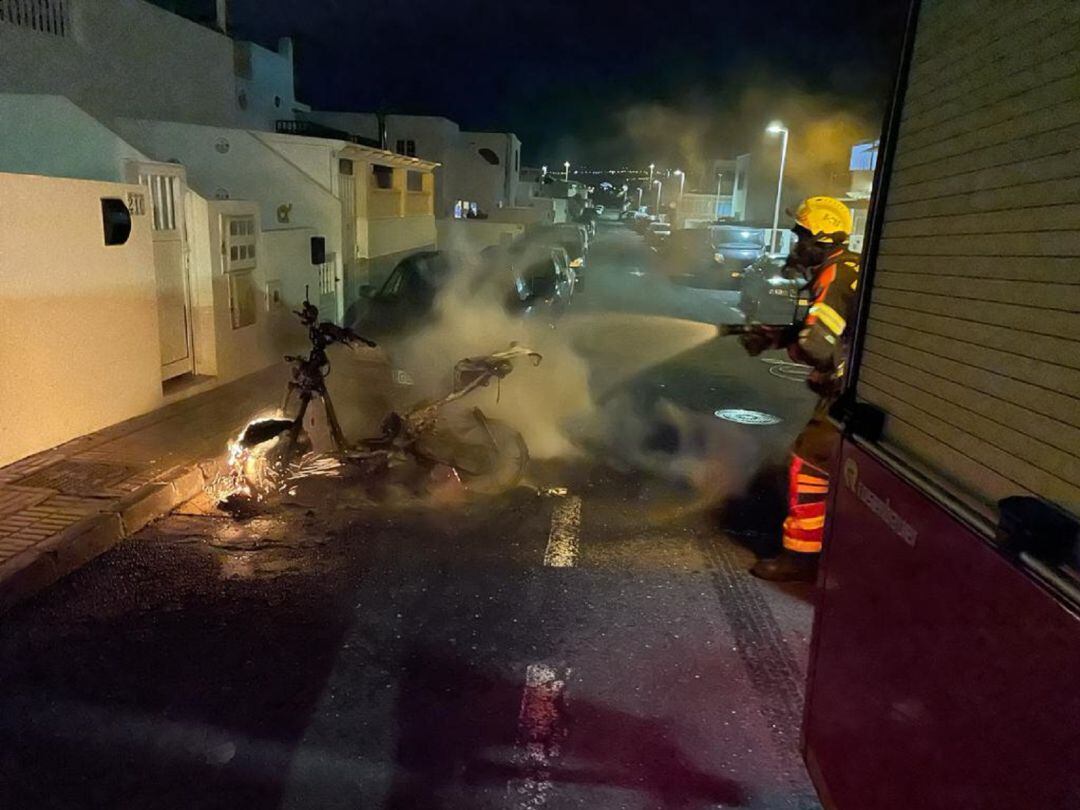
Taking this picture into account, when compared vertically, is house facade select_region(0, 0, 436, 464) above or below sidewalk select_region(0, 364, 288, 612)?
above

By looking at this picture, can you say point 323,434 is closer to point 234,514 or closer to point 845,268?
point 234,514

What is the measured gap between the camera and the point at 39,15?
48.6 ft

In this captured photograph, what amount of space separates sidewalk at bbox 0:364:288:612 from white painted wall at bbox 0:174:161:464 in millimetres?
294

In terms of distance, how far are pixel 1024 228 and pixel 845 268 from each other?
2917mm

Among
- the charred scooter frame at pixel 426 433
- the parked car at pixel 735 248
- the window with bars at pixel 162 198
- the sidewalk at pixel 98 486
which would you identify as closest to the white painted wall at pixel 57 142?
the window with bars at pixel 162 198

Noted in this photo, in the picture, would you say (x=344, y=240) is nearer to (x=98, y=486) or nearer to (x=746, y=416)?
(x=746, y=416)

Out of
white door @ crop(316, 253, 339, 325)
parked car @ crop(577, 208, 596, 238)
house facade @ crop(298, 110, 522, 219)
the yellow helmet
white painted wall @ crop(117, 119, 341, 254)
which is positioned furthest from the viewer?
parked car @ crop(577, 208, 596, 238)

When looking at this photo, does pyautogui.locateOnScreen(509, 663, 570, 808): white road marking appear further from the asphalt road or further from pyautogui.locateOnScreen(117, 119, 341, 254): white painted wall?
pyautogui.locateOnScreen(117, 119, 341, 254): white painted wall

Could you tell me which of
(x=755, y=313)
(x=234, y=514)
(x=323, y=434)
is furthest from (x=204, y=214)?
(x=755, y=313)

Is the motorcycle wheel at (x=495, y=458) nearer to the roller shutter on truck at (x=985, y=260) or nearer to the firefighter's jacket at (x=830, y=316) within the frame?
the firefighter's jacket at (x=830, y=316)

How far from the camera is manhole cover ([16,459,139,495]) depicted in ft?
19.1

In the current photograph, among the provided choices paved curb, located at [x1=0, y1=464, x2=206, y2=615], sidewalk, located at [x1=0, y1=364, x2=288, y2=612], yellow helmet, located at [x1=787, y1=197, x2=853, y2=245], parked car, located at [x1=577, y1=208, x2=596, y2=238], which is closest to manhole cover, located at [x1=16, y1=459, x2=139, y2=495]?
sidewalk, located at [x1=0, y1=364, x2=288, y2=612]

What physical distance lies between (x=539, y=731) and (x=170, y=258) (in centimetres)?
714

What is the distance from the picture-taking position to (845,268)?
4.58 m
